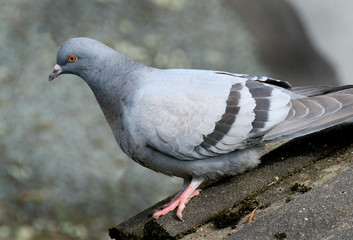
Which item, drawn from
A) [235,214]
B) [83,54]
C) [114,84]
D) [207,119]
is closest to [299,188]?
[235,214]

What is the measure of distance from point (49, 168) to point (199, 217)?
4059mm

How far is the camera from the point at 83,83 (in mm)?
8109

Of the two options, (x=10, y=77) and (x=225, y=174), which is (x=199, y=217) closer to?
(x=225, y=174)

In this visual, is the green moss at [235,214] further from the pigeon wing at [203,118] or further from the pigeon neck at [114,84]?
the pigeon neck at [114,84]

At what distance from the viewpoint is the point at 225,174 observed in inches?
181

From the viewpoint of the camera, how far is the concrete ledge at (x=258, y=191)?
381 centimetres

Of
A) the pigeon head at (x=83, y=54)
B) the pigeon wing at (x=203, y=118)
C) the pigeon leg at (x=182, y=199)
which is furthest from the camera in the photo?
the pigeon head at (x=83, y=54)

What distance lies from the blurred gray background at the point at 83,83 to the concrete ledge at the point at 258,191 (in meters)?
3.20

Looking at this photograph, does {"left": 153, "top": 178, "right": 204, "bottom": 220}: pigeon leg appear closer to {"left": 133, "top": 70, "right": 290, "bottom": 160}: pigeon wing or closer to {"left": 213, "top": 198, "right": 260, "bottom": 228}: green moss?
{"left": 133, "top": 70, "right": 290, "bottom": 160}: pigeon wing

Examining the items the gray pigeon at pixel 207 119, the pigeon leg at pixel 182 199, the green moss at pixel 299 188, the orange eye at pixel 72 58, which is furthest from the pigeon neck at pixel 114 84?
the green moss at pixel 299 188

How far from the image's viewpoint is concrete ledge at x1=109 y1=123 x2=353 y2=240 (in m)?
3.81

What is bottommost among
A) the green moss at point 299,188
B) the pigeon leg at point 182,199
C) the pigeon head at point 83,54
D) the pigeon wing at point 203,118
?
the green moss at point 299,188

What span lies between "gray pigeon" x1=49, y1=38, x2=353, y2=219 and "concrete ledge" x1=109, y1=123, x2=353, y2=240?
0.44 ft

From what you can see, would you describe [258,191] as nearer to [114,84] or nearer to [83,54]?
[114,84]
